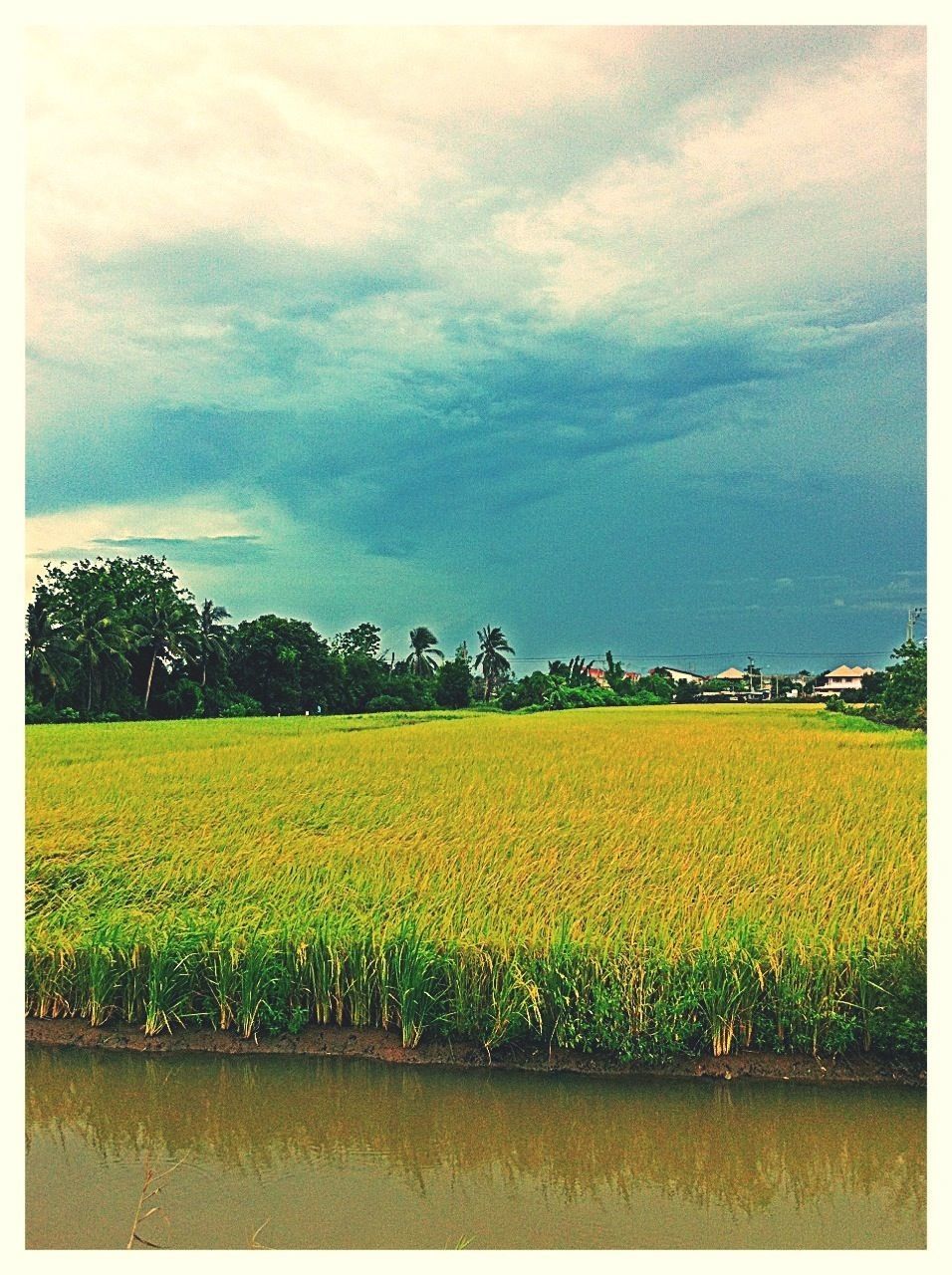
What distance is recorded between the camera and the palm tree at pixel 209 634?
459cm

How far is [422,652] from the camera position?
4781 mm

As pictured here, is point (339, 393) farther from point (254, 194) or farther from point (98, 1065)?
point (98, 1065)

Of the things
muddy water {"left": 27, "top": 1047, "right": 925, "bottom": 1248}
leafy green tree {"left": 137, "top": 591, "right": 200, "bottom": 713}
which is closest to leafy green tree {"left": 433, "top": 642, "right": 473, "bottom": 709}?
leafy green tree {"left": 137, "top": 591, "right": 200, "bottom": 713}

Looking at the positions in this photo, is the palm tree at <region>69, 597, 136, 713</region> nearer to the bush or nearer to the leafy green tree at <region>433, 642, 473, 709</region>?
the bush

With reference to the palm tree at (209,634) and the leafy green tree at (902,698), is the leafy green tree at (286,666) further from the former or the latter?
the leafy green tree at (902,698)

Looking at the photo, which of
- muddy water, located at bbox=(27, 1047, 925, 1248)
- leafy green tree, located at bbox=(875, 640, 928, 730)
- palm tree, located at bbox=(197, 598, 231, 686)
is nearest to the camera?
muddy water, located at bbox=(27, 1047, 925, 1248)

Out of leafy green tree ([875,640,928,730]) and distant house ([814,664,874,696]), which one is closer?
leafy green tree ([875,640,928,730])

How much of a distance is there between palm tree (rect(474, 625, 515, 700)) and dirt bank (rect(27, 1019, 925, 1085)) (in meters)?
2.11

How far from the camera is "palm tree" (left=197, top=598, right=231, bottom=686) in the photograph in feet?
15.0

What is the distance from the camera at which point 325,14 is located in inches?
108

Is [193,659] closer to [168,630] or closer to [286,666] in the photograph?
[168,630]

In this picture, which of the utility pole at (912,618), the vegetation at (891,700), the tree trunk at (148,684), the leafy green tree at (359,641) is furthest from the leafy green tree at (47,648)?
the vegetation at (891,700)

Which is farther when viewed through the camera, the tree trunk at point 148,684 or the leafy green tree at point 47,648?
the tree trunk at point 148,684

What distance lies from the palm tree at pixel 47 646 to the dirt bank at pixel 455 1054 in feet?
Answer: 7.01
